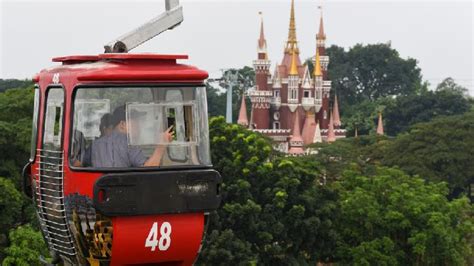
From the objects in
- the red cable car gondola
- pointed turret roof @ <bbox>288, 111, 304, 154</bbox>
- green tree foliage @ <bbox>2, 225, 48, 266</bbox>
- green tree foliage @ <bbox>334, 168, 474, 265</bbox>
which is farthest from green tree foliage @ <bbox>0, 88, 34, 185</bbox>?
pointed turret roof @ <bbox>288, 111, 304, 154</bbox>

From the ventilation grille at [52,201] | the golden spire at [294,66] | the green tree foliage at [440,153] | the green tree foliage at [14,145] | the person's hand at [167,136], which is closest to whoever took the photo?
the person's hand at [167,136]

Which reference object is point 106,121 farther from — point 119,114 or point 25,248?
point 25,248

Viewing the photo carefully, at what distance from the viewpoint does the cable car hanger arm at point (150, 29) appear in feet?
46.8

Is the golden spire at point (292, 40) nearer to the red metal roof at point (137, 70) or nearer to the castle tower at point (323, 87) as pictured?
the castle tower at point (323, 87)

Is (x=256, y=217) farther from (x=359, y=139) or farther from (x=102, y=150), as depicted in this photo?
(x=359, y=139)

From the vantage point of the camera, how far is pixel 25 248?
102ft

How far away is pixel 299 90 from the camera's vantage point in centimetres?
12281

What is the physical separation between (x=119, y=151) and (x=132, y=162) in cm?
15

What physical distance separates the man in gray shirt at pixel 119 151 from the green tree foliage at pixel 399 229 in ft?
96.8

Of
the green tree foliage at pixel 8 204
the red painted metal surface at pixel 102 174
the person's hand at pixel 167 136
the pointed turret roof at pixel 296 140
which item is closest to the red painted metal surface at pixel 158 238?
the red painted metal surface at pixel 102 174

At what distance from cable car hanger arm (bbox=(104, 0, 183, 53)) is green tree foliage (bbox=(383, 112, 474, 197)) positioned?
5974cm

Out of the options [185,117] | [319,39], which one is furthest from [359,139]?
[185,117]

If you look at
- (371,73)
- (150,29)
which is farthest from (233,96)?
(150,29)

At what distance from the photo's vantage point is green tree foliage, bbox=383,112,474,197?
7600 cm
